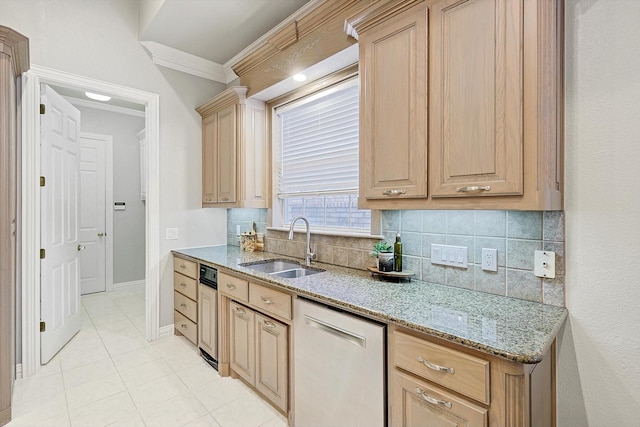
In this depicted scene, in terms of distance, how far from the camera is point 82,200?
466cm

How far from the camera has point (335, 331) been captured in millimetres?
1564

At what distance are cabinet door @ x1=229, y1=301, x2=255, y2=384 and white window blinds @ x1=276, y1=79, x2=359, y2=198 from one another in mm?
1109

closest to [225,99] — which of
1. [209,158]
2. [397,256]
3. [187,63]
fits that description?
[209,158]

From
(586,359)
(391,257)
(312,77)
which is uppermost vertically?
(312,77)

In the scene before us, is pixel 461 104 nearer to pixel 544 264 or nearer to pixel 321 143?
pixel 544 264

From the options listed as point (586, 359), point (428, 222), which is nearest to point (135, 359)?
point (428, 222)

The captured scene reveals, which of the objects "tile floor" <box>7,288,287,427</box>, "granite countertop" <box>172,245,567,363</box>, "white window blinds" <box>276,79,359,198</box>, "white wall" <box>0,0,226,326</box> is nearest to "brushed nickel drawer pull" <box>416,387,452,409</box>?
"granite countertop" <box>172,245,567,363</box>

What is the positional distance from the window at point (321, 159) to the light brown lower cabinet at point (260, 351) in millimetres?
926

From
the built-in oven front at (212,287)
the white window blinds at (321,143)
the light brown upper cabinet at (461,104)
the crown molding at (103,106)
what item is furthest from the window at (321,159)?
the crown molding at (103,106)

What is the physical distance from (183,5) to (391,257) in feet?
8.35

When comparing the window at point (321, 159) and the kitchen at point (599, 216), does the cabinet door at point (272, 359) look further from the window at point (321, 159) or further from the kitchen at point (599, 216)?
the kitchen at point (599, 216)

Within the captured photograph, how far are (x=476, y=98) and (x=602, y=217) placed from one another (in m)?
0.71

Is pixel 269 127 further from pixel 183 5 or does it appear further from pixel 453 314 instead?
pixel 453 314

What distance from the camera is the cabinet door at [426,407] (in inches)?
43.1
